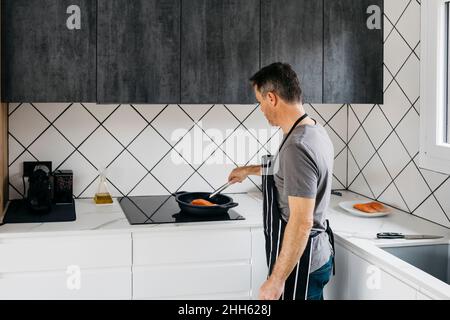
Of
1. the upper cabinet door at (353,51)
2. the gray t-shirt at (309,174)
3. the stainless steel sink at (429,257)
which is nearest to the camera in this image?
the gray t-shirt at (309,174)

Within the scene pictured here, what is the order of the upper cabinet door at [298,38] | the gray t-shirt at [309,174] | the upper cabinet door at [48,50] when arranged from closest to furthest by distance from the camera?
1. the gray t-shirt at [309,174]
2. the upper cabinet door at [48,50]
3. the upper cabinet door at [298,38]

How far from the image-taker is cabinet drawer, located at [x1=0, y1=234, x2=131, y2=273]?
8.10ft

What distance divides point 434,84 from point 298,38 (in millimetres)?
790

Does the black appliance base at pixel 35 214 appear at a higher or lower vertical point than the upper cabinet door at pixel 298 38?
lower

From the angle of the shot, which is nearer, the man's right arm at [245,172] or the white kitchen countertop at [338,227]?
the white kitchen countertop at [338,227]

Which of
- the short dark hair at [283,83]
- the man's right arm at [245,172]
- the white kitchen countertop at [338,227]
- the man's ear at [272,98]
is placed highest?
the short dark hair at [283,83]

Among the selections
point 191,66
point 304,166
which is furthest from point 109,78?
point 304,166

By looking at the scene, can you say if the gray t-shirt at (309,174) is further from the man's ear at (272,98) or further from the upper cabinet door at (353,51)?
the upper cabinet door at (353,51)

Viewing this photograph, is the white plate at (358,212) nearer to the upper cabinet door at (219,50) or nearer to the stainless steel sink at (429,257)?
the stainless steel sink at (429,257)

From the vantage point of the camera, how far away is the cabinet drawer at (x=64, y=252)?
2.47 m

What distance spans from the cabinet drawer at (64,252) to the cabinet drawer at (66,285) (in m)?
0.03

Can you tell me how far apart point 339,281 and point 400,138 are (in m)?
0.90

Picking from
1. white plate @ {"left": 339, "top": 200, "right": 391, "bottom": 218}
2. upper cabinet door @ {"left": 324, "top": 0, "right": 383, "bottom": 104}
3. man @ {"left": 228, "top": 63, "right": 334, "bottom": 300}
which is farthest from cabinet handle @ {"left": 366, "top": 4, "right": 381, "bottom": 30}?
man @ {"left": 228, "top": 63, "right": 334, "bottom": 300}

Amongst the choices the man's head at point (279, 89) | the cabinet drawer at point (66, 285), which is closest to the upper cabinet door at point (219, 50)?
the man's head at point (279, 89)
